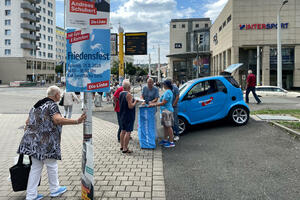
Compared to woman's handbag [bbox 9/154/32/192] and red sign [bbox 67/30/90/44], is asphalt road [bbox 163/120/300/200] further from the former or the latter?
red sign [bbox 67/30/90/44]

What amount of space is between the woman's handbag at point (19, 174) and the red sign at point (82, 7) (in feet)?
6.92

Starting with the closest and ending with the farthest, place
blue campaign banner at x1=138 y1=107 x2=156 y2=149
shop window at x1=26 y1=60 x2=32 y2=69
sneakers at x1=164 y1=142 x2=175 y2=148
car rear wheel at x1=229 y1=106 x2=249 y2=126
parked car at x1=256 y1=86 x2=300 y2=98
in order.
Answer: blue campaign banner at x1=138 y1=107 x2=156 y2=149
sneakers at x1=164 y1=142 x2=175 y2=148
car rear wheel at x1=229 y1=106 x2=249 y2=126
parked car at x1=256 y1=86 x2=300 y2=98
shop window at x1=26 y1=60 x2=32 y2=69

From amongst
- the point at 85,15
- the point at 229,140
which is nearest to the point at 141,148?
the point at 229,140

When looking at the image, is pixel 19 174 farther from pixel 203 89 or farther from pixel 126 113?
pixel 203 89

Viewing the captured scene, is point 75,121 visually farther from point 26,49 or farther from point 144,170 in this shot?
point 26,49

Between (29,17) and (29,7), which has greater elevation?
(29,7)

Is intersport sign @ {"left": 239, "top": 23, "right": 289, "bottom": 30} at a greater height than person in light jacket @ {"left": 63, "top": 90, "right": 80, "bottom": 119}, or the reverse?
intersport sign @ {"left": 239, "top": 23, "right": 289, "bottom": 30}

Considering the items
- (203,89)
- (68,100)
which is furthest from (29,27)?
(203,89)

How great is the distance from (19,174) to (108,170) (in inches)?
63.8

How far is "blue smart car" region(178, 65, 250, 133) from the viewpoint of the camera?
755 cm

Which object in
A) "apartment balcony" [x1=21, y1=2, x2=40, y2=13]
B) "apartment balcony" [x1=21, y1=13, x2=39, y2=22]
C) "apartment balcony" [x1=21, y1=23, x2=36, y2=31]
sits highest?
"apartment balcony" [x1=21, y1=2, x2=40, y2=13]

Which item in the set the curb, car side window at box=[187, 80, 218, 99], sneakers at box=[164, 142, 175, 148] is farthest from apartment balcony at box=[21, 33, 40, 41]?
the curb

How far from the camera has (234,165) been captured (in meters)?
4.82

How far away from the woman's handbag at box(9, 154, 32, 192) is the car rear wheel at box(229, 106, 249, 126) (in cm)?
620
